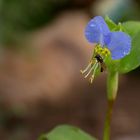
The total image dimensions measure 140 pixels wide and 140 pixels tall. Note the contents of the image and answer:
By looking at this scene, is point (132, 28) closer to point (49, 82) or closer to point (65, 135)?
point (65, 135)

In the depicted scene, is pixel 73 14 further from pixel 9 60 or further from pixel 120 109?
pixel 120 109

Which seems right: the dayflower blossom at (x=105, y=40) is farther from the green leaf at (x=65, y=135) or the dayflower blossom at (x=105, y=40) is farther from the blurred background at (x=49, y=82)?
the blurred background at (x=49, y=82)

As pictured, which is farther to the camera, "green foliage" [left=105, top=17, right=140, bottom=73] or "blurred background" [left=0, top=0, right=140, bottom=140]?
"blurred background" [left=0, top=0, right=140, bottom=140]

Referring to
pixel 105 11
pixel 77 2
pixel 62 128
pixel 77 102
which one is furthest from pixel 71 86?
pixel 62 128

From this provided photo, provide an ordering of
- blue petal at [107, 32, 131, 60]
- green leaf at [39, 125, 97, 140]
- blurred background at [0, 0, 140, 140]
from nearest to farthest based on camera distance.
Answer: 1. blue petal at [107, 32, 131, 60]
2. green leaf at [39, 125, 97, 140]
3. blurred background at [0, 0, 140, 140]

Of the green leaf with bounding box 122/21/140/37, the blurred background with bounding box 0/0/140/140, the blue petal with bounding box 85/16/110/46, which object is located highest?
the blurred background with bounding box 0/0/140/140

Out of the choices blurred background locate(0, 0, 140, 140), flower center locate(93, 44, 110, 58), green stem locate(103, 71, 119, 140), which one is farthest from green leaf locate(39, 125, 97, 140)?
blurred background locate(0, 0, 140, 140)

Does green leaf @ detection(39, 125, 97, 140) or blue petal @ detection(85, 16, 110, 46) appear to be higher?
blue petal @ detection(85, 16, 110, 46)

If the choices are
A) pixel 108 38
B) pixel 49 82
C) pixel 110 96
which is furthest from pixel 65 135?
pixel 49 82

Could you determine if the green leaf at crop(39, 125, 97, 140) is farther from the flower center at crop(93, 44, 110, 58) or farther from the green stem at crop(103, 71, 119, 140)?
the flower center at crop(93, 44, 110, 58)
